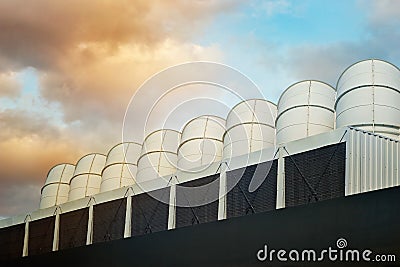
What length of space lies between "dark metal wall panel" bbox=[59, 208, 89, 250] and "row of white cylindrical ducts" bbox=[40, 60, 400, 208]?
286 cm

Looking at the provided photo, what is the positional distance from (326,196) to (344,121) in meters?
4.12

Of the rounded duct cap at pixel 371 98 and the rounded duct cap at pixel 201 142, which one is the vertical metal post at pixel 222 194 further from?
the rounded duct cap at pixel 371 98

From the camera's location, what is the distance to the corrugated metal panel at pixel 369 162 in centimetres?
2130

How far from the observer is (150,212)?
29766 millimetres

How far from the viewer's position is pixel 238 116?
96.2 ft

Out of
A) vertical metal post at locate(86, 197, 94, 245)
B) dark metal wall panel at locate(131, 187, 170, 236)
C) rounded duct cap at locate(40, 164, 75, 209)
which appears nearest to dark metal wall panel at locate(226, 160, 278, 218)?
dark metal wall panel at locate(131, 187, 170, 236)

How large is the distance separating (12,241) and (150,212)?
45.6 feet

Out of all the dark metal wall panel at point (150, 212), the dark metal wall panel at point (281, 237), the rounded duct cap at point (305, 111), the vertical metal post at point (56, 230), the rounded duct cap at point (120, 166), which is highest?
the rounded duct cap at point (120, 166)

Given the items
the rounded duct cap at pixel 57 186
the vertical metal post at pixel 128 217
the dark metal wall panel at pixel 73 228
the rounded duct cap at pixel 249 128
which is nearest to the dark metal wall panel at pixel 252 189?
the rounded duct cap at pixel 249 128

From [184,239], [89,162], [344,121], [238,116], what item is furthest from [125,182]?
[344,121]

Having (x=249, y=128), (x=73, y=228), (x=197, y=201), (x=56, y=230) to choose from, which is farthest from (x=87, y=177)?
(x=249, y=128)

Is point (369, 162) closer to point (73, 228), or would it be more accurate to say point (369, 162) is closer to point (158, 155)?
point (158, 155)

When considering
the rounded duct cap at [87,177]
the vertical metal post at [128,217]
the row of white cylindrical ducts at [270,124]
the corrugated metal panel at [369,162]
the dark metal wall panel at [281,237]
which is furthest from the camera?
the rounded duct cap at [87,177]

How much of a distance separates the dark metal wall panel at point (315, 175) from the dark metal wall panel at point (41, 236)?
685 inches
